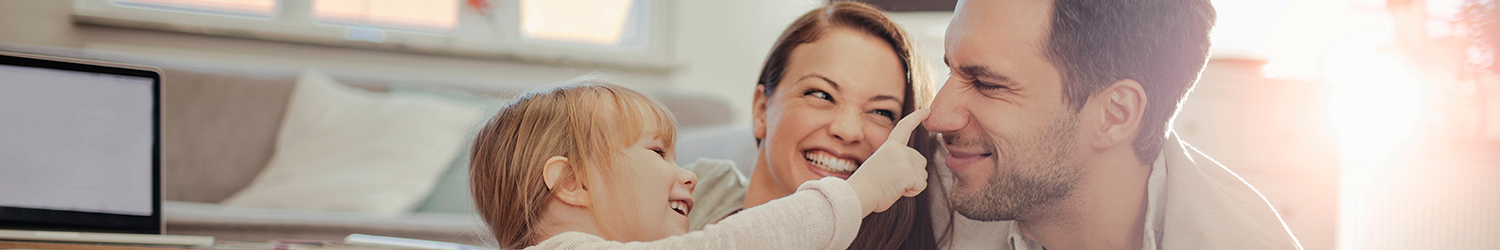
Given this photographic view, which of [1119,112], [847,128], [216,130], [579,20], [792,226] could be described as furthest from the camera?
[579,20]

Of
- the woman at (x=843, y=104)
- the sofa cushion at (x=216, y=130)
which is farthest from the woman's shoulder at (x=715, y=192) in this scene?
the sofa cushion at (x=216, y=130)

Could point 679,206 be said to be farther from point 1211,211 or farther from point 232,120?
point 232,120

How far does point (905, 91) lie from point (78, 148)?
3.70ft

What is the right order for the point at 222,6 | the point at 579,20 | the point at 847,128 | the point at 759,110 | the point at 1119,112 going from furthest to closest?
the point at 579,20
the point at 222,6
the point at 759,110
the point at 847,128
the point at 1119,112

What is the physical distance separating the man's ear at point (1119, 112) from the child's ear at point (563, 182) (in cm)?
54

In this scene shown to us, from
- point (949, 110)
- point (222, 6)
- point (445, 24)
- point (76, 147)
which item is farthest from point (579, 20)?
point (949, 110)

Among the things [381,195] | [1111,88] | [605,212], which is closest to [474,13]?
[381,195]

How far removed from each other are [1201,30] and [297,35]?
9.89 ft

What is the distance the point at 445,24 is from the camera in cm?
315

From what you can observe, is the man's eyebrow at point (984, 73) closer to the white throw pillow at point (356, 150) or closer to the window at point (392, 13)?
the white throw pillow at point (356, 150)

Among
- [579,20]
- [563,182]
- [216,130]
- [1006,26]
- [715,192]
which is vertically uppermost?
[1006,26]

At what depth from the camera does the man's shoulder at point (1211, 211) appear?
726 mm

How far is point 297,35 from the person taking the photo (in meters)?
2.87

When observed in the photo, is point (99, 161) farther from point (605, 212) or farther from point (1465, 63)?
point (1465, 63)
